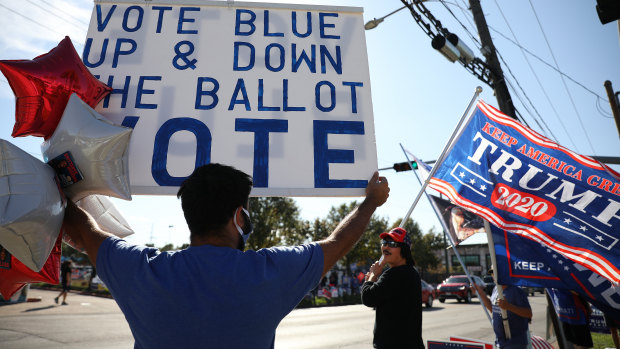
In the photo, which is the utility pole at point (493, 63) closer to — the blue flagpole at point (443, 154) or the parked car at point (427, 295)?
the blue flagpole at point (443, 154)

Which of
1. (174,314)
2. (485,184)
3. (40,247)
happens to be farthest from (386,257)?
(40,247)

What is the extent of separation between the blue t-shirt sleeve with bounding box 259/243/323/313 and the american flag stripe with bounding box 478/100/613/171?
3306 millimetres

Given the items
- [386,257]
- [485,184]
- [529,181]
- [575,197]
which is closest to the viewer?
[386,257]

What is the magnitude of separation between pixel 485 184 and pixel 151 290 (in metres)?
3.61

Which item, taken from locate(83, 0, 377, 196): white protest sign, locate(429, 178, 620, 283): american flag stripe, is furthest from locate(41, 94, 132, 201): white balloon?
locate(429, 178, 620, 283): american flag stripe

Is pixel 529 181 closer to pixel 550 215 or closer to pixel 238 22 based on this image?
pixel 550 215

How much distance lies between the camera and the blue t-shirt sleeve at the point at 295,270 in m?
1.22

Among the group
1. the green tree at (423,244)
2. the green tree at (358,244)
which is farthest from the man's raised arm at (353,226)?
the green tree at (423,244)

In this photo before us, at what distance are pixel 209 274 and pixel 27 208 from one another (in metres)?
0.62

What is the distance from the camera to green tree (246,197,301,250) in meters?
23.8

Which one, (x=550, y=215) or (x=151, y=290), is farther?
(x=550, y=215)

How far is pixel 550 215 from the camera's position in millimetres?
3451

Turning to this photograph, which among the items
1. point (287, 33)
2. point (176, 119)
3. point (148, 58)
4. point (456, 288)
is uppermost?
point (287, 33)

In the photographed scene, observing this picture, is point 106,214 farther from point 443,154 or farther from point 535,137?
point 535,137
